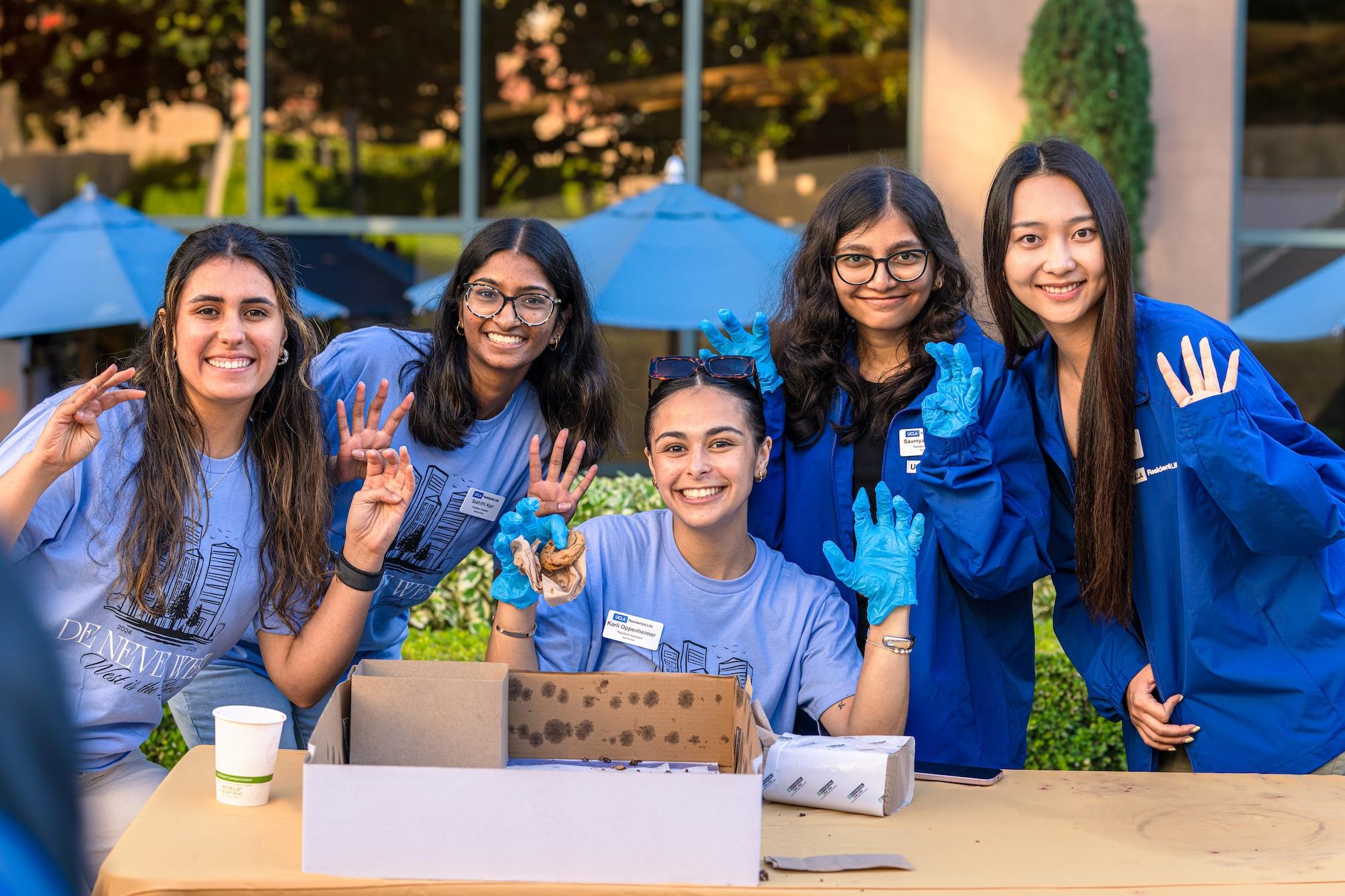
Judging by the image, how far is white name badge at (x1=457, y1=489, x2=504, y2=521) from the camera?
9.55 feet

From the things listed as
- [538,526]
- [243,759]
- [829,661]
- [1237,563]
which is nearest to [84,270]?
[538,526]

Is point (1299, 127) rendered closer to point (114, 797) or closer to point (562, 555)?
point (562, 555)

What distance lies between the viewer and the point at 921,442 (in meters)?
2.73

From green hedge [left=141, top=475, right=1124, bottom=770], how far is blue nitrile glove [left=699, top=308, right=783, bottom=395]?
1436 millimetres

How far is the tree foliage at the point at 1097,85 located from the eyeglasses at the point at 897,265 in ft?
16.5

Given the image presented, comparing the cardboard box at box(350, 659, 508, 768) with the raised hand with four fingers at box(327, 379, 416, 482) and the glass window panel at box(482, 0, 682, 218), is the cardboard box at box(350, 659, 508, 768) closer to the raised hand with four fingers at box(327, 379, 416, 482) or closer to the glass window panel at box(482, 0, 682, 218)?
the raised hand with four fingers at box(327, 379, 416, 482)

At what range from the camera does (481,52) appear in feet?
26.0

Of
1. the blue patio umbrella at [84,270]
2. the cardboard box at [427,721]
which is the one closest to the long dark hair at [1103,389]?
the cardboard box at [427,721]

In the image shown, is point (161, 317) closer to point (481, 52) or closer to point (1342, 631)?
point (1342, 631)

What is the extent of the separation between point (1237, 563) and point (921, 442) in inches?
25.9

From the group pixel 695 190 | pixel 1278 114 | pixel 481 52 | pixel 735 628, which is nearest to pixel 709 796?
pixel 735 628

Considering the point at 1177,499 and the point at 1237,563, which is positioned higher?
the point at 1177,499

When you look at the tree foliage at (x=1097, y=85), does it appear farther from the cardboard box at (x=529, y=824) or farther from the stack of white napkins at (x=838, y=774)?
the cardboard box at (x=529, y=824)

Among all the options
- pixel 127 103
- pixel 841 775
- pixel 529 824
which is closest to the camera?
pixel 529 824
